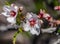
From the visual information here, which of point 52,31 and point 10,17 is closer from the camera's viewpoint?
point 10,17

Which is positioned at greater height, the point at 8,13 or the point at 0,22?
the point at 8,13

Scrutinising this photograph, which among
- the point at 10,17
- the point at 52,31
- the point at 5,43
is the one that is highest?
the point at 10,17

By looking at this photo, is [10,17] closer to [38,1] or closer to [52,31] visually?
[52,31]

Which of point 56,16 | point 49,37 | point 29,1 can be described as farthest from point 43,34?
point 29,1

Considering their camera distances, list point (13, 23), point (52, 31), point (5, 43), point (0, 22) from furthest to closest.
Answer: point (0, 22) → point (5, 43) → point (52, 31) → point (13, 23)

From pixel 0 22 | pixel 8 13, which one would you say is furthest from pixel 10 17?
pixel 0 22

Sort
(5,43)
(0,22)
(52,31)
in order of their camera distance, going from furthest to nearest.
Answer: (0,22) < (5,43) < (52,31)

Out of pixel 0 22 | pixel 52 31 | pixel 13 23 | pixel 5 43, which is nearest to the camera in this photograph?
pixel 13 23

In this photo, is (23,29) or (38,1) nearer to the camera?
(23,29)

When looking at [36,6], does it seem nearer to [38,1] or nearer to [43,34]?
[38,1]
